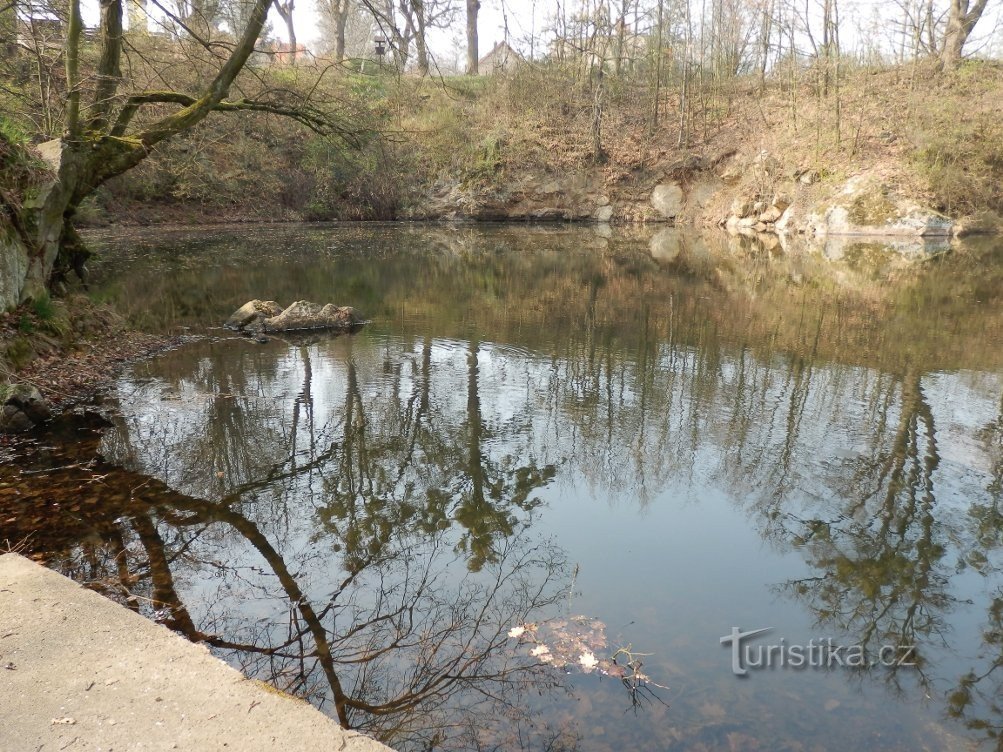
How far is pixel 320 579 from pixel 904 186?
3048 cm

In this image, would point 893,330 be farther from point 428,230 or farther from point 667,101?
point 667,101

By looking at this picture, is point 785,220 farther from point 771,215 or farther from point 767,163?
point 767,163

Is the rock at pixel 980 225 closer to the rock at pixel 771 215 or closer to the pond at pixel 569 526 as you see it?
the rock at pixel 771 215

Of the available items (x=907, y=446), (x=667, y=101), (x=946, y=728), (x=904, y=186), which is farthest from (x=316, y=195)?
(x=946, y=728)

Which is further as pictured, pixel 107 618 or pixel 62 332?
pixel 62 332

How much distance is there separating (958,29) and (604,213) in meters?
17.7

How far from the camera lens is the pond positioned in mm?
3355

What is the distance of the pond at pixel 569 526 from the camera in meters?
3.36

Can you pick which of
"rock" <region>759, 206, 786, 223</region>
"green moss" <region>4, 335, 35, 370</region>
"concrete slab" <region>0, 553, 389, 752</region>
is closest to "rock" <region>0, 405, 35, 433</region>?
"green moss" <region>4, 335, 35, 370</region>

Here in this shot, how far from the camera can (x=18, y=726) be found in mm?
2477

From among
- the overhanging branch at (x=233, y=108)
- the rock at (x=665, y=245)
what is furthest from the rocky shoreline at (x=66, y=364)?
the rock at (x=665, y=245)

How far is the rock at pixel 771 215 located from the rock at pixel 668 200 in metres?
5.59

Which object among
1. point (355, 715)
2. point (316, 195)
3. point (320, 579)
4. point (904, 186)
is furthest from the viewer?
point (316, 195)

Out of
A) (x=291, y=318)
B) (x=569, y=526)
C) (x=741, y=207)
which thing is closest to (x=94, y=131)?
(x=291, y=318)
